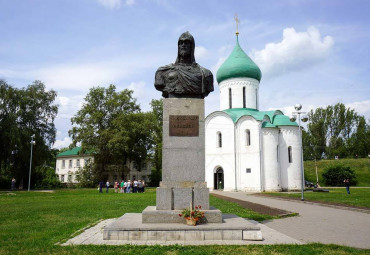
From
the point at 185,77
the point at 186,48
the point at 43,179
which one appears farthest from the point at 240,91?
the point at 43,179

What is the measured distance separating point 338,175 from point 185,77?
128 ft

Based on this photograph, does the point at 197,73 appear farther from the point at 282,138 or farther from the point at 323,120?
the point at 323,120

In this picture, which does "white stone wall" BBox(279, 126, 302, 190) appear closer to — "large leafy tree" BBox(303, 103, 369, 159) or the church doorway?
the church doorway

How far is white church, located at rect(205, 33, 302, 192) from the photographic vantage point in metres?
32.8

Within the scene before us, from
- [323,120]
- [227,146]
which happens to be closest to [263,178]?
[227,146]

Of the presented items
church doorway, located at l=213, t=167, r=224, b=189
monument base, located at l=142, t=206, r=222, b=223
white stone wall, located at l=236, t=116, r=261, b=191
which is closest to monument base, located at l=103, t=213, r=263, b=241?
monument base, located at l=142, t=206, r=222, b=223

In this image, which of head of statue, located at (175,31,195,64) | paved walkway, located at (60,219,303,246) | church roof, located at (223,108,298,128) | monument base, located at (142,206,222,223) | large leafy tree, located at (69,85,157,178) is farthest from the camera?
large leafy tree, located at (69,85,157,178)

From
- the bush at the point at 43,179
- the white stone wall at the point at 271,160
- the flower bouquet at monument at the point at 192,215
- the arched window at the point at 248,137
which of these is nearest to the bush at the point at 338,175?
the white stone wall at the point at 271,160

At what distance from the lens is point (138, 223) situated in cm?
714

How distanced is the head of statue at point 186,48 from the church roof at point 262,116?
1012 inches

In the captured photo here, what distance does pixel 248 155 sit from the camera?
33188 mm

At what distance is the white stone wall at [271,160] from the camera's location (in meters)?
32.5

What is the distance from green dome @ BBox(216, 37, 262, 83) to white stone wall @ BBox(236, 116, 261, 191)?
557cm

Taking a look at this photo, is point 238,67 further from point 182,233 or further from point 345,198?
point 182,233
